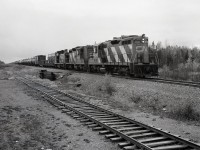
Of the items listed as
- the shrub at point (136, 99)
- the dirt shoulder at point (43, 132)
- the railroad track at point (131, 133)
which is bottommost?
the dirt shoulder at point (43, 132)

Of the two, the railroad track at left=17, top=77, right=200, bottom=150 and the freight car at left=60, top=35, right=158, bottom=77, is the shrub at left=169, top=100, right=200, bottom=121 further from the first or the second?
the freight car at left=60, top=35, right=158, bottom=77

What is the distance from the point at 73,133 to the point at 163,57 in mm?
28503

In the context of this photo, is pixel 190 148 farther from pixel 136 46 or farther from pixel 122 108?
pixel 136 46

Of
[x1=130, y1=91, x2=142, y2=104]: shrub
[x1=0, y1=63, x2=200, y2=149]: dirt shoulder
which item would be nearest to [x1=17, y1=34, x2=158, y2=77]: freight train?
[x1=0, y1=63, x2=200, y2=149]: dirt shoulder

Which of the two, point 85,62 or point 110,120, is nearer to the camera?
point 110,120

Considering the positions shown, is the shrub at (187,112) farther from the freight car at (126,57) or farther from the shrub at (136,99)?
the freight car at (126,57)

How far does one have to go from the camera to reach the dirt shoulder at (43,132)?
5.53 metres

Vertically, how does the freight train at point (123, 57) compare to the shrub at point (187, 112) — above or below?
above

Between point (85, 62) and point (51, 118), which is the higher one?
point (85, 62)

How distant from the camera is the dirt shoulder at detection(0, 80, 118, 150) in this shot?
5.53 metres

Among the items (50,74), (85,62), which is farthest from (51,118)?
(85,62)

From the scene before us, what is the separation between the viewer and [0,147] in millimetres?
5336

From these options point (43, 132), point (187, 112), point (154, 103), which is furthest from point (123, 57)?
point (43, 132)

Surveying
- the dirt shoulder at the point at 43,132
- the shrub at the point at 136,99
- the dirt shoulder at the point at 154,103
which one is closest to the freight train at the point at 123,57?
the dirt shoulder at the point at 154,103
